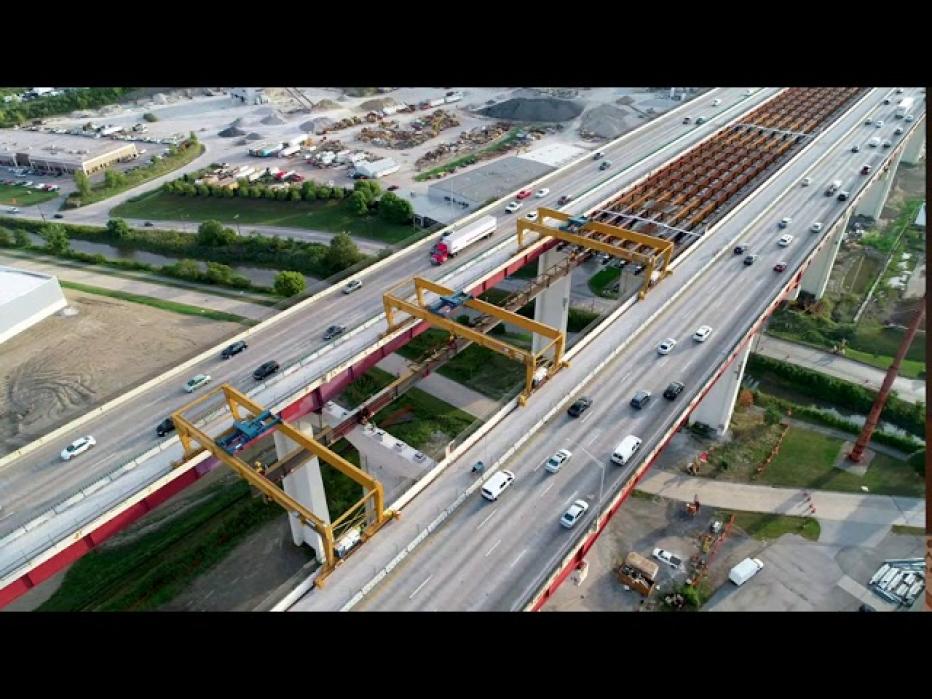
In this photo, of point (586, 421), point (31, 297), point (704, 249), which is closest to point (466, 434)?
point (586, 421)

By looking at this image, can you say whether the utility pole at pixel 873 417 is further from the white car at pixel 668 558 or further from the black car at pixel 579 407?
the black car at pixel 579 407

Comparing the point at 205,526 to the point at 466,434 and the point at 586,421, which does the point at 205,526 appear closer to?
the point at 466,434

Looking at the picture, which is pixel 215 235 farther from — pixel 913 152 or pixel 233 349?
pixel 913 152

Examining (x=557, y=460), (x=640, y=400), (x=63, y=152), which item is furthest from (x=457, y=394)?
(x=63, y=152)

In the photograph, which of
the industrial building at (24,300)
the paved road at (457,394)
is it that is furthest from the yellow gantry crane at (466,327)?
the industrial building at (24,300)

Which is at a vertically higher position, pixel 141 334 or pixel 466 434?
pixel 466 434
